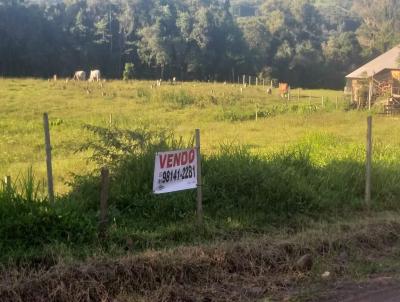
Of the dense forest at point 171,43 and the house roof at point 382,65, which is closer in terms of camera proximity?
the house roof at point 382,65

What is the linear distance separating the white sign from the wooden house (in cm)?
2507

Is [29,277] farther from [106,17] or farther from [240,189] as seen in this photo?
[106,17]

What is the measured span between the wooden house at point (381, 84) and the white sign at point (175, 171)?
2507 cm

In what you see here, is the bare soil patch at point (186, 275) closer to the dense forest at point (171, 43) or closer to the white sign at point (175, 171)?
the white sign at point (175, 171)

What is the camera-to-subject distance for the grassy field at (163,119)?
1516 centimetres

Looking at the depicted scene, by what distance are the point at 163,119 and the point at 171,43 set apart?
44253 millimetres

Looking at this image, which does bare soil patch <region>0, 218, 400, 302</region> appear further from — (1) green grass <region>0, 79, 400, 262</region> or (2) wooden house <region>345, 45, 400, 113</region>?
(2) wooden house <region>345, 45, 400, 113</region>

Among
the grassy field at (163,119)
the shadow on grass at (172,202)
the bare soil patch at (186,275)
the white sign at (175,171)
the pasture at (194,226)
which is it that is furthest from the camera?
the grassy field at (163,119)

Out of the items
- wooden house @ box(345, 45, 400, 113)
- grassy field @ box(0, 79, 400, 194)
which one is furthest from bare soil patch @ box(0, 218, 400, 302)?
wooden house @ box(345, 45, 400, 113)

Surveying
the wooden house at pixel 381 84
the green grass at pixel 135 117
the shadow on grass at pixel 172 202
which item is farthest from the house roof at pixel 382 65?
the shadow on grass at pixel 172 202

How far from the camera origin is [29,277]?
5094mm

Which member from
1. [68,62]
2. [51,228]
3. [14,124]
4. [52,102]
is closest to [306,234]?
[51,228]

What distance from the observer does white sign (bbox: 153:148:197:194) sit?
649cm

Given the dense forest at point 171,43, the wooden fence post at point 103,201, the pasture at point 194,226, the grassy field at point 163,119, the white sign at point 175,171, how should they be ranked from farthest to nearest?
the dense forest at point 171,43 < the grassy field at point 163,119 < the white sign at point 175,171 < the wooden fence post at point 103,201 < the pasture at point 194,226
